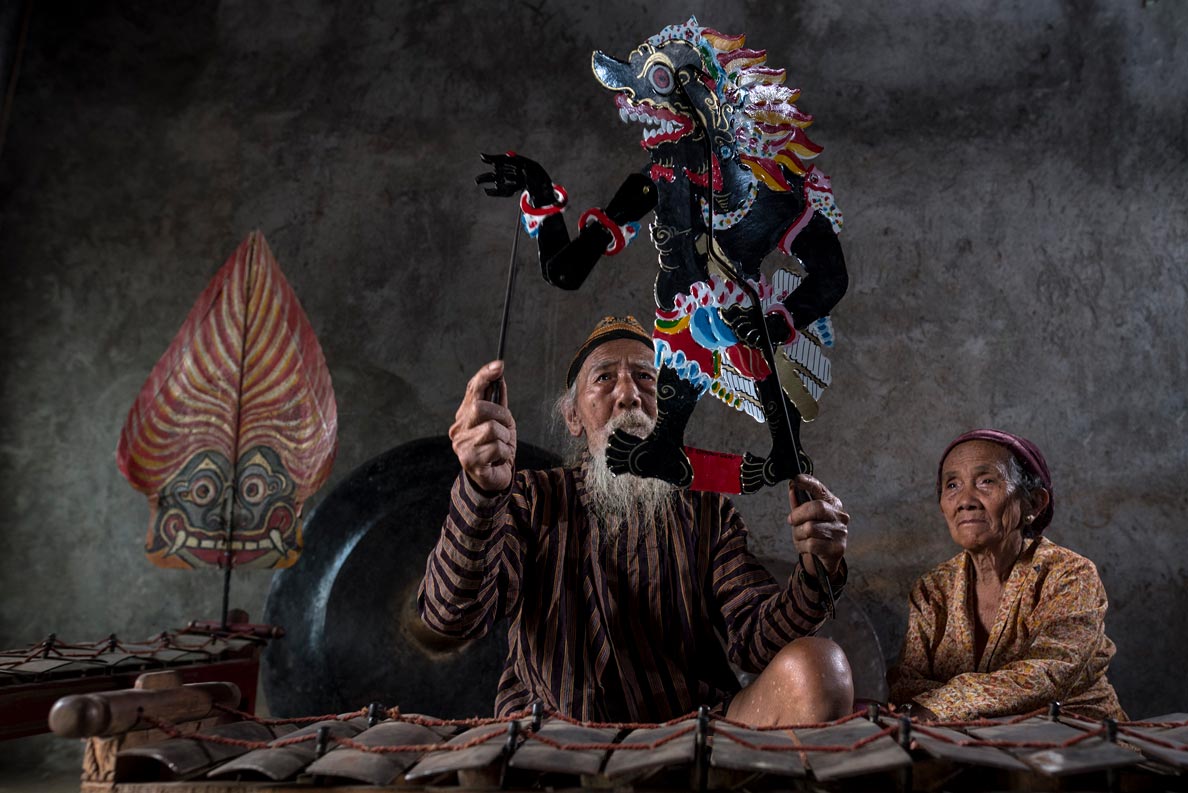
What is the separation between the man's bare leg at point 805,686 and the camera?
1.65 metres

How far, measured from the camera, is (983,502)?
A: 2.45 metres

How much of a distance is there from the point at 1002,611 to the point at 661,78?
4.89ft

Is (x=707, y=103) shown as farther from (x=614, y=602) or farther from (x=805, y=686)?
(x=805, y=686)

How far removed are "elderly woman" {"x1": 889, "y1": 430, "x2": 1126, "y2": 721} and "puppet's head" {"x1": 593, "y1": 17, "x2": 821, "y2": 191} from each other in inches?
36.6

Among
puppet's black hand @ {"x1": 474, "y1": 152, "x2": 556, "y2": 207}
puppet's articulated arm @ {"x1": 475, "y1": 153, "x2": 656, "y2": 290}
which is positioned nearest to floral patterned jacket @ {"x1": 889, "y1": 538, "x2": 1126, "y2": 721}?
puppet's articulated arm @ {"x1": 475, "y1": 153, "x2": 656, "y2": 290}

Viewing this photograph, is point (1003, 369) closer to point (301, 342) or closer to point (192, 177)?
point (301, 342)

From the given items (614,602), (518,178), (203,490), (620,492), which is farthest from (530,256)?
(614,602)

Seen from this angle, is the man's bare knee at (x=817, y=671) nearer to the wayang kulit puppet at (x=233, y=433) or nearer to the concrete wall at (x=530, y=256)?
the wayang kulit puppet at (x=233, y=433)

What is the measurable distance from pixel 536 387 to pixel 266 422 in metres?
1.15

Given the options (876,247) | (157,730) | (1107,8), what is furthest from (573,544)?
(1107,8)

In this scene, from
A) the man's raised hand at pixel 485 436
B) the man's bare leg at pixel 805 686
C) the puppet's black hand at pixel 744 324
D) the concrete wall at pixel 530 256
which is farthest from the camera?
the concrete wall at pixel 530 256

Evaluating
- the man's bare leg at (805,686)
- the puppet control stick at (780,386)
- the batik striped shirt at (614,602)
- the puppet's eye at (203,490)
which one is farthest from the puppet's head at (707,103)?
the puppet's eye at (203,490)

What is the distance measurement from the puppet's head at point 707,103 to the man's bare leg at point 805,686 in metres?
1.04

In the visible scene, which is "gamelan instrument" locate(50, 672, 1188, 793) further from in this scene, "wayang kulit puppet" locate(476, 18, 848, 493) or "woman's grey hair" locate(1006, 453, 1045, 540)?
"woman's grey hair" locate(1006, 453, 1045, 540)
